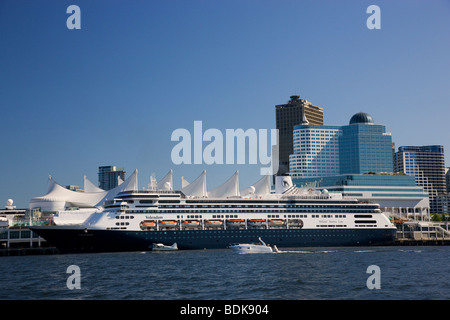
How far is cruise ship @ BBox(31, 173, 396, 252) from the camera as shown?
56.5 m

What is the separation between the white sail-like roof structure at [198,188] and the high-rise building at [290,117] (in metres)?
92.1

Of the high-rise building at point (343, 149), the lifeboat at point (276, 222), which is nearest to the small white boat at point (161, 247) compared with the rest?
the lifeboat at point (276, 222)

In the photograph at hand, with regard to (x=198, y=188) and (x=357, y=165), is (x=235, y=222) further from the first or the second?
(x=357, y=165)

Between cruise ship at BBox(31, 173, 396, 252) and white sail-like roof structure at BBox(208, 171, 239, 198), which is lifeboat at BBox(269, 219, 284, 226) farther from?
white sail-like roof structure at BBox(208, 171, 239, 198)

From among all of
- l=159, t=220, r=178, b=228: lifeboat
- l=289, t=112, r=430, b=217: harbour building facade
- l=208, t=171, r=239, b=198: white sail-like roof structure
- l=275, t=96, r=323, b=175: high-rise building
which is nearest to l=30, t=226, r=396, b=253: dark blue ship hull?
l=159, t=220, r=178, b=228: lifeboat

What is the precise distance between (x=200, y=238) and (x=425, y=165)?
146689 millimetres

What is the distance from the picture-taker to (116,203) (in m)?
60.5

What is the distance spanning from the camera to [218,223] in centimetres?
6162

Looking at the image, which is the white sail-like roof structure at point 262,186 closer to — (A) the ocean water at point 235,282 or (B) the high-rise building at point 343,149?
(A) the ocean water at point 235,282

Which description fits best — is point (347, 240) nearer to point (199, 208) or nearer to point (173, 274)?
point (199, 208)

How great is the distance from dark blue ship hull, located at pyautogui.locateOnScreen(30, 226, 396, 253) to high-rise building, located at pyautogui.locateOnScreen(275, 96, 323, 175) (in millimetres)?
102861
